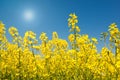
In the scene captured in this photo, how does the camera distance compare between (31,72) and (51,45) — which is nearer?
(31,72)

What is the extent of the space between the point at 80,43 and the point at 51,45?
7.51 ft

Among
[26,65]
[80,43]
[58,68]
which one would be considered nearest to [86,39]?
[80,43]

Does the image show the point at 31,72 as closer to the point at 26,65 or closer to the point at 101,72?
the point at 26,65

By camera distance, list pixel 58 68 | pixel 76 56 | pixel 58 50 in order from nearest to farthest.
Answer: pixel 76 56 → pixel 58 68 → pixel 58 50

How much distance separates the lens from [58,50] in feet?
29.3

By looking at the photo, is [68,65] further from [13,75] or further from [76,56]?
[13,75]

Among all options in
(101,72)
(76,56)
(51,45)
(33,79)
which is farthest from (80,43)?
(51,45)

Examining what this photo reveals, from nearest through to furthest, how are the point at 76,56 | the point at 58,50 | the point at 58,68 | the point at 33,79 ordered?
the point at 76,56
the point at 33,79
the point at 58,68
the point at 58,50

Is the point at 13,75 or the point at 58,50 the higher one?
the point at 58,50

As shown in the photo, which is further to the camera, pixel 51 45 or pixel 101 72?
pixel 51 45

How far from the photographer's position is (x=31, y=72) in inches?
296

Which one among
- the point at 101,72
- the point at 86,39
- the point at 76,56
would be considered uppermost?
the point at 86,39

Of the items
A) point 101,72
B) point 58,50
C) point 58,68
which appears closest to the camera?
point 101,72

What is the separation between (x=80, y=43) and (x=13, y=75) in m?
1.95
